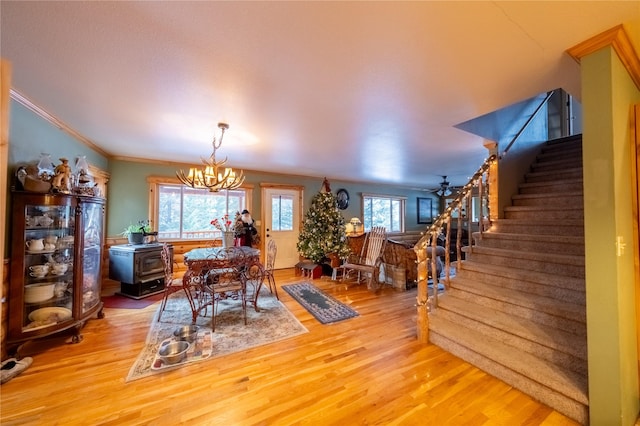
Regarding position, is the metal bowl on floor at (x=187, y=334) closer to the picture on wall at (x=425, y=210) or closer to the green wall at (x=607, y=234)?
the green wall at (x=607, y=234)

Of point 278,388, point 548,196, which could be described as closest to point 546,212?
point 548,196

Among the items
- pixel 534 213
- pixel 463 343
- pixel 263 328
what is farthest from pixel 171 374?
pixel 534 213

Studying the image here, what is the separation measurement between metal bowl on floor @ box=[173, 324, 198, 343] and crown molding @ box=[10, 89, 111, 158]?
263 centimetres

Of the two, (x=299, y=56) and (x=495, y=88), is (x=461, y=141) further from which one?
(x=299, y=56)

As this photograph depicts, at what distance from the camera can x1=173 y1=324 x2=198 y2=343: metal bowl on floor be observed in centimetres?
258

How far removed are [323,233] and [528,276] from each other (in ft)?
12.1

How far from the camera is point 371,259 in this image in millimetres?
4832

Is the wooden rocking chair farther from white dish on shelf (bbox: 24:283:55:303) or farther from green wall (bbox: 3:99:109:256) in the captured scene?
green wall (bbox: 3:99:109:256)

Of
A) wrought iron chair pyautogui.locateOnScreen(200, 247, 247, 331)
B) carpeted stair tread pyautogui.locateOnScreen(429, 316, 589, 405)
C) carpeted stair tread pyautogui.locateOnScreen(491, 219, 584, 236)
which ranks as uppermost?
carpeted stair tread pyautogui.locateOnScreen(491, 219, 584, 236)

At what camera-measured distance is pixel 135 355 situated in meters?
2.37

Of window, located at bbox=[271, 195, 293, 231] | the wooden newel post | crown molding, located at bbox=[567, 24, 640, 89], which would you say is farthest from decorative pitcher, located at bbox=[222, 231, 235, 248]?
crown molding, located at bbox=[567, 24, 640, 89]

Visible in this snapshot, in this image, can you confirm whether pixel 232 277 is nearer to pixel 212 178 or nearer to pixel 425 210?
pixel 212 178

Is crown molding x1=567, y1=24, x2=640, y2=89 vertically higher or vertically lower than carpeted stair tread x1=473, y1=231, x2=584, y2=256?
higher

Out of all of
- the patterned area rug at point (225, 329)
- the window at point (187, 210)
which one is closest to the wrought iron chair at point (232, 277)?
the patterned area rug at point (225, 329)
